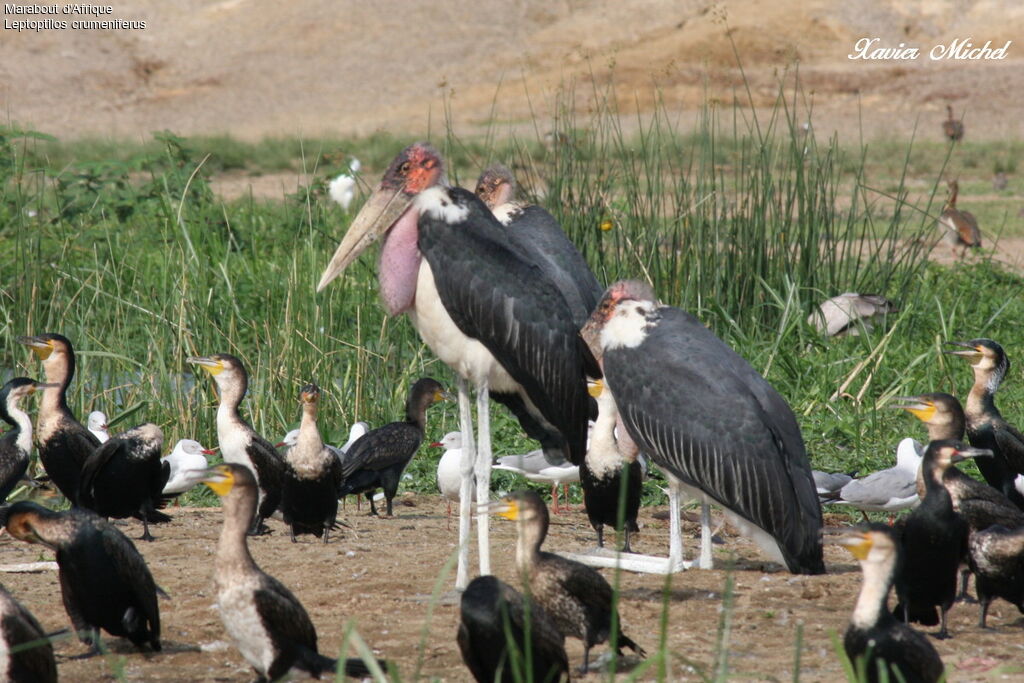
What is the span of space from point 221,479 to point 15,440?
1994 mm

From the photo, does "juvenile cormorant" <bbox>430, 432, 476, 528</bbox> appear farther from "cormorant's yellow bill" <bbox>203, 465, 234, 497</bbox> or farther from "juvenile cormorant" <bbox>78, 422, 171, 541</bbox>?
"cormorant's yellow bill" <bbox>203, 465, 234, 497</bbox>

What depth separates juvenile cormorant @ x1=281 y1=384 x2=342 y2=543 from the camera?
5.54 meters

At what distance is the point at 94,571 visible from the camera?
4.17m

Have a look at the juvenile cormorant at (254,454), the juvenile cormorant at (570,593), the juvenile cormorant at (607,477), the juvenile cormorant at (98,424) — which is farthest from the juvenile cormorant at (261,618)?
the juvenile cormorant at (98,424)

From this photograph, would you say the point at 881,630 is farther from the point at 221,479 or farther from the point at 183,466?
the point at 183,466

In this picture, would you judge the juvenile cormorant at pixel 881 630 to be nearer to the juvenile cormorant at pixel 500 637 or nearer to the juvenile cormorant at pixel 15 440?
the juvenile cormorant at pixel 500 637

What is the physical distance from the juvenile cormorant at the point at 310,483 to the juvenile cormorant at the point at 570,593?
142cm

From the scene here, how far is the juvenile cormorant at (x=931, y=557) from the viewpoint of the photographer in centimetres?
450

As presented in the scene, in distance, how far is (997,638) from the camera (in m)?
4.59

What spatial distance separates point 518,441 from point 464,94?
1977 cm

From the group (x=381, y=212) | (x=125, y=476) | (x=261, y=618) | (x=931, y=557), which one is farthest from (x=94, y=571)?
(x=931, y=557)

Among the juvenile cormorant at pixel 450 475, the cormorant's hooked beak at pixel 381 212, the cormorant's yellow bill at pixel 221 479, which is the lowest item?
the juvenile cormorant at pixel 450 475

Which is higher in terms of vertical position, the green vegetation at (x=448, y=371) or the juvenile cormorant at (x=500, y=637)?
the green vegetation at (x=448, y=371)

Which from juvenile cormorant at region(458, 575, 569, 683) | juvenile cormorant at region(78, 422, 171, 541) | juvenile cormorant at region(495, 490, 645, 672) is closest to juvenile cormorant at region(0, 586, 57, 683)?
juvenile cormorant at region(458, 575, 569, 683)
